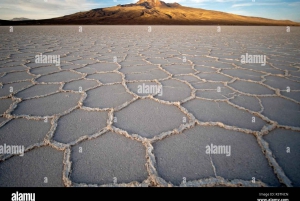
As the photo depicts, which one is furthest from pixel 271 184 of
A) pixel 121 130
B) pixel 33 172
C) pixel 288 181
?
pixel 33 172

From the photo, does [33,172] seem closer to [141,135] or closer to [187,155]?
[141,135]
